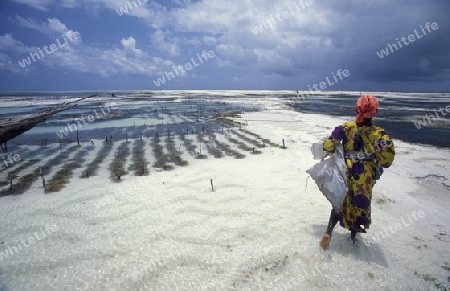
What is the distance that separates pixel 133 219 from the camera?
5980mm

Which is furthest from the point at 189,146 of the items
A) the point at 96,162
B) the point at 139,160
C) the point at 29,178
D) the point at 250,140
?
the point at 29,178

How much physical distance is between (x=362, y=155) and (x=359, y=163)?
14 cm

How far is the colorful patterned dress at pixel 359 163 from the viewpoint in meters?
3.97

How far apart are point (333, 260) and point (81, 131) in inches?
838

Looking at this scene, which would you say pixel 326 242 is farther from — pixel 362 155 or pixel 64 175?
pixel 64 175

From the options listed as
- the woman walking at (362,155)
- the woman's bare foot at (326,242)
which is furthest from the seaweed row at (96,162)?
the woman walking at (362,155)

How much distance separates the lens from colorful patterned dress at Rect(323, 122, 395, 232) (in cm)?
397

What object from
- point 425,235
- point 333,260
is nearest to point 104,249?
point 333,260

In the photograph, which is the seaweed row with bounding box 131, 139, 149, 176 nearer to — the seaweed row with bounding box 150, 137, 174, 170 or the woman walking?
the seaweed row with bounding box 150, 137, 174, 170

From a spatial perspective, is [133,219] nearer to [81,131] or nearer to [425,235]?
[425,235]

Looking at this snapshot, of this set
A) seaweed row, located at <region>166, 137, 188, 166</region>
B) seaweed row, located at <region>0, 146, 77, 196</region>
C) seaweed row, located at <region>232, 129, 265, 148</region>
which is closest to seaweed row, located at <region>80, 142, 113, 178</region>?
seaweed row, located at <region>0, 146, 77, 196</region>

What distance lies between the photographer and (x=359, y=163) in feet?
13.4

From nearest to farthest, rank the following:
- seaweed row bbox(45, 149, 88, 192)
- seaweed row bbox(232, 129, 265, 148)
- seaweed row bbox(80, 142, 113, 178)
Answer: seaweed row bbox(45, 149, 88, 192), seaweed row bbox(80, 142, 113, 178), seaweed row bbox(232, 129, 265, 148)

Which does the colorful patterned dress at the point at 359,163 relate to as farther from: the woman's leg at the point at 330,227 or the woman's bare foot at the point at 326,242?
the woman's bare foot at the point at 326,242
